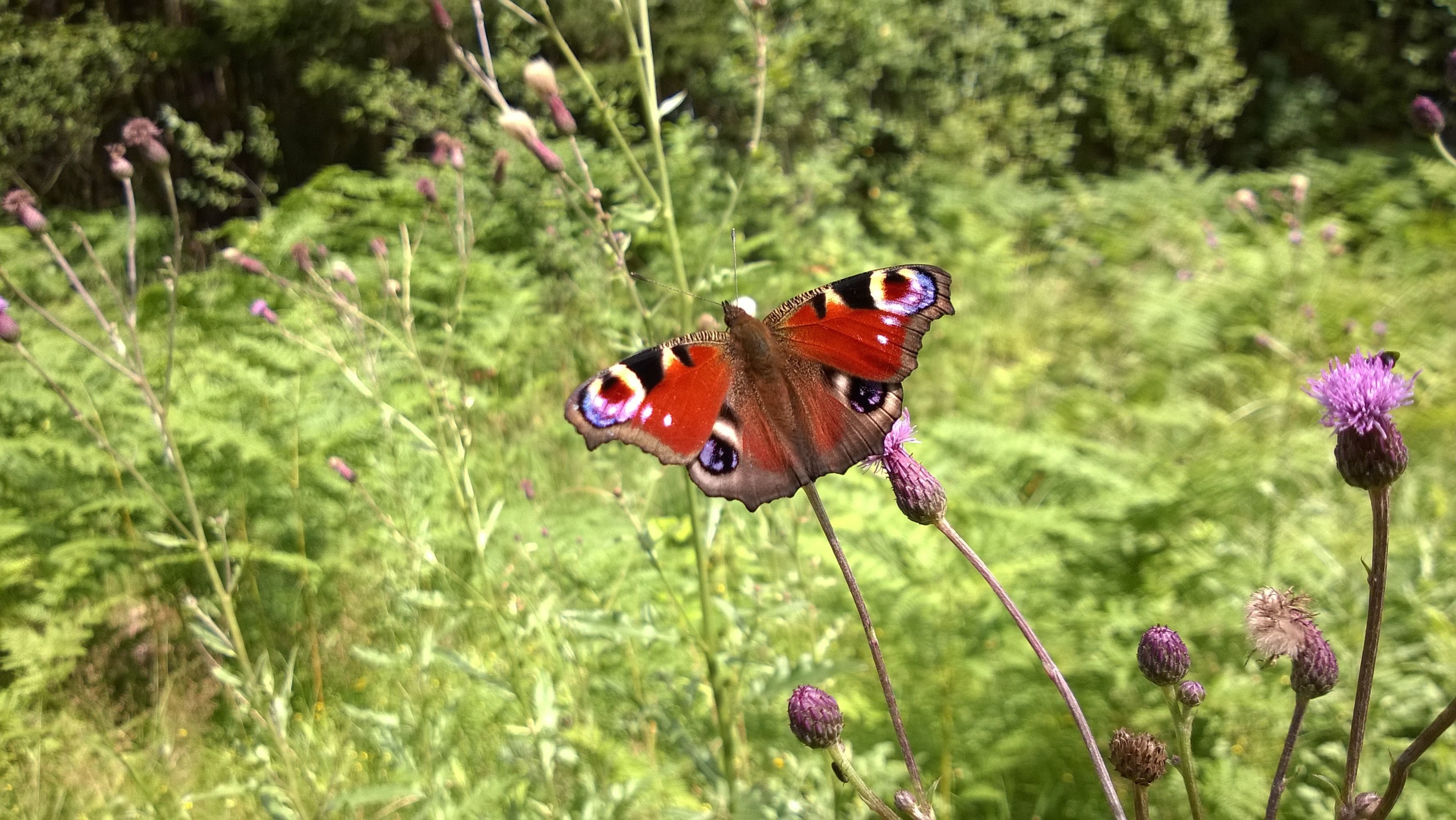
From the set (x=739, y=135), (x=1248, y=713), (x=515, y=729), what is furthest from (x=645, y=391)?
(x=739, y=135)

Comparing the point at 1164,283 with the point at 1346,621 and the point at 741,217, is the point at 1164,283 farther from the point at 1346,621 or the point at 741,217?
the point at 1346,621

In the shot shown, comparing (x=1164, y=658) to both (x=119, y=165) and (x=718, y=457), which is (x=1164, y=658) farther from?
(x=119, y=165)

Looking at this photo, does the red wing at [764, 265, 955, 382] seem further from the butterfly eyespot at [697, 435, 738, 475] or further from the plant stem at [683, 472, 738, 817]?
the plant stem at [683, 472, 738, 817]

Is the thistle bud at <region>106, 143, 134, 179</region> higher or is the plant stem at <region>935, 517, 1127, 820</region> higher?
the thistle bud at <region>106, 143, 134, 179</region>

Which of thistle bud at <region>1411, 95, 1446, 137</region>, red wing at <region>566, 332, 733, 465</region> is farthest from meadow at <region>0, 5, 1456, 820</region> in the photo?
thistle bud at <region>1411, 95, 1446, 137</region>

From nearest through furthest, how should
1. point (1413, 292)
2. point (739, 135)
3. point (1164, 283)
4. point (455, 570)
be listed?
point (455, 570)
point (1413, 292)
point (1164, 283)
point (739, 135)

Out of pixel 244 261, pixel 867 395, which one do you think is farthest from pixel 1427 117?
pixel 244 261

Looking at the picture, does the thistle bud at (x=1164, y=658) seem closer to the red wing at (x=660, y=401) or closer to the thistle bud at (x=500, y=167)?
the red wing at (x=660, y=401)
